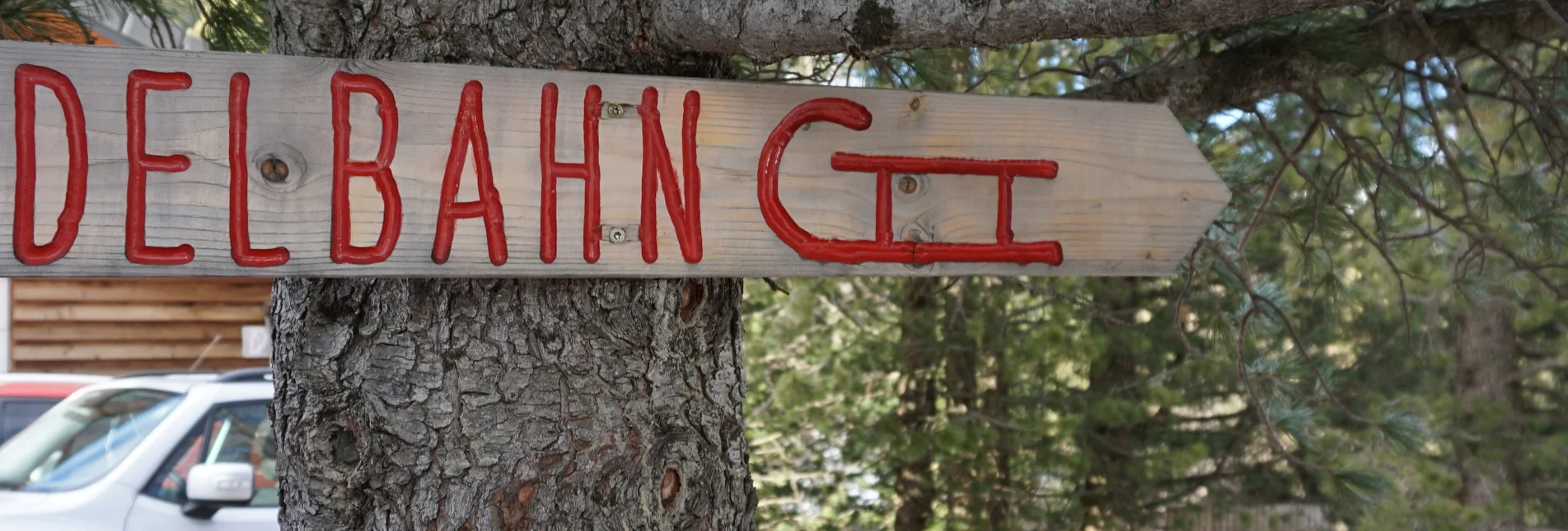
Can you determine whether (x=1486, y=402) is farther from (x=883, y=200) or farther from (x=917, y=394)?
(x=883, y=200)

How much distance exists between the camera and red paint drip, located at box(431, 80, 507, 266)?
1103 mm

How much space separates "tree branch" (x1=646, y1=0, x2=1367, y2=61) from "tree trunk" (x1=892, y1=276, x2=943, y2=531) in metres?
3.47

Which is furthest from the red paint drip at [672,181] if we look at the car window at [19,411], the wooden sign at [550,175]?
the car window at [19,411]

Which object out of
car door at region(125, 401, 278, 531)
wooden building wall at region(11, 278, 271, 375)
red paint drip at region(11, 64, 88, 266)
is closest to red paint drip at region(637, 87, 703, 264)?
red paint drip at region(11, 64, 88, 266)

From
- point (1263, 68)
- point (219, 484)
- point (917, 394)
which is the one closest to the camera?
point (1263, 68)

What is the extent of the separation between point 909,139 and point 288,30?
0.73 metres

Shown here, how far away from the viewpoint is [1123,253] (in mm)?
1304

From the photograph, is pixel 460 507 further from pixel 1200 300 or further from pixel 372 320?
pixel 1200 300

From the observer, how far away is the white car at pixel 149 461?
11.4 ft

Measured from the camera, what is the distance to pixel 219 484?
11.3 ft

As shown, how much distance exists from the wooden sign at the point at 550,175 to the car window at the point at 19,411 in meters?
4.57

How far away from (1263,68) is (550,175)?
133 cm

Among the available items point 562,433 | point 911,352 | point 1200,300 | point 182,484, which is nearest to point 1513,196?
point 1200,300

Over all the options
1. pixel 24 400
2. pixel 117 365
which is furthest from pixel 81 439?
pixel 117 365
